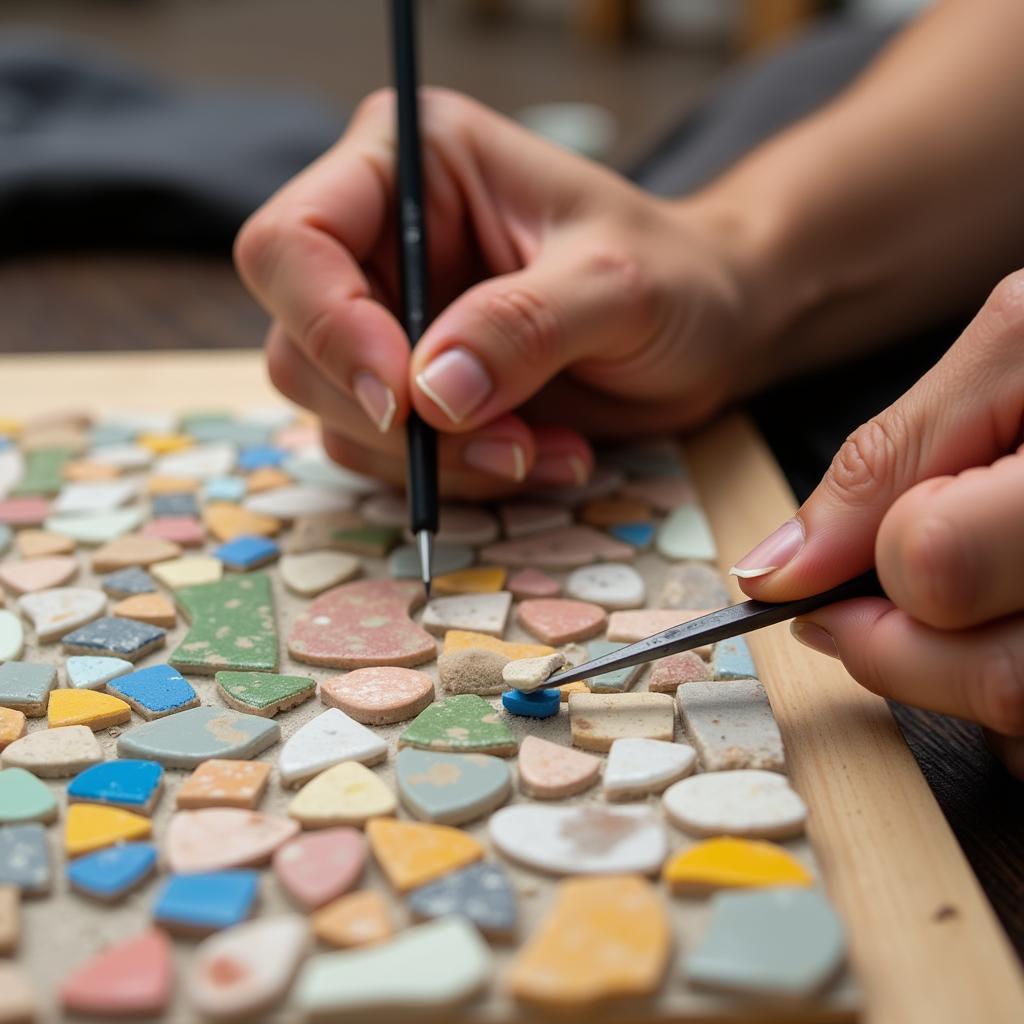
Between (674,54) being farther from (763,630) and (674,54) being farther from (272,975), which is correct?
(272,975)

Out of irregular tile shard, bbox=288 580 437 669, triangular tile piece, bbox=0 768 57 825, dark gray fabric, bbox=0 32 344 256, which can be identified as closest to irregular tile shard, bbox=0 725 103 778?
triangular tile piece, bbox=0 768 57 825

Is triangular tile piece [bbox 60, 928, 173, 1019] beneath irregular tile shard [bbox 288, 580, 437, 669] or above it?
beneath

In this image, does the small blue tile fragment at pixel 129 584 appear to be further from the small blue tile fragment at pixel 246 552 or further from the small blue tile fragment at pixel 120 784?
the small blue tile fragment at pixel 120 784

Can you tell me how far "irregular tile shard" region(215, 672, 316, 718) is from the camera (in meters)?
0.49

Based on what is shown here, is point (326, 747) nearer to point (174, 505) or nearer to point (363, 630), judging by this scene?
point (363, 630)

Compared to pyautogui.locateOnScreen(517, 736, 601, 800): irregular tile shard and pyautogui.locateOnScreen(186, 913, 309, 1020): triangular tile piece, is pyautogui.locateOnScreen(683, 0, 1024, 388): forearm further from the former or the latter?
pyautogui.locateOnScreen(186, 913, 309, 1020): triangular tile piece

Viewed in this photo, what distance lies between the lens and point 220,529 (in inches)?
26.7

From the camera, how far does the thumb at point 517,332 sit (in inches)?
25.3

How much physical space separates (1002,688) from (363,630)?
0.29m

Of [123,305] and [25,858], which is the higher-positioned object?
[123,305]

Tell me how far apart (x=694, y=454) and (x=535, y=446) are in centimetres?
13

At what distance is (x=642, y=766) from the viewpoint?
447mm

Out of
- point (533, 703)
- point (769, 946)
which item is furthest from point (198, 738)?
point (769, 946)

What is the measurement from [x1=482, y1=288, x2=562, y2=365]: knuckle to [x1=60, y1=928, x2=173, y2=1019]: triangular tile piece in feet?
1.26
